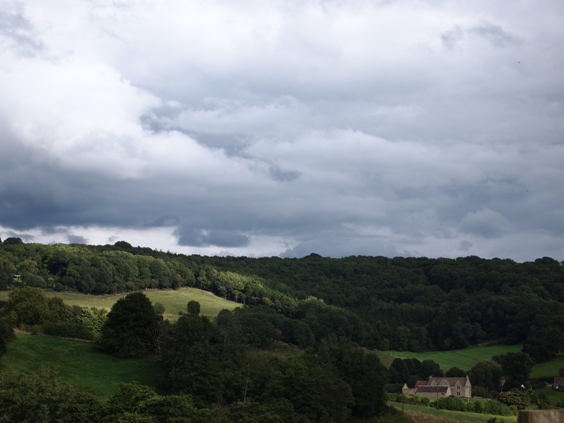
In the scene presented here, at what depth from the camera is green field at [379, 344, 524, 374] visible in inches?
5783

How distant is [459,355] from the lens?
515ft

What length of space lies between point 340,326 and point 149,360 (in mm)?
90006

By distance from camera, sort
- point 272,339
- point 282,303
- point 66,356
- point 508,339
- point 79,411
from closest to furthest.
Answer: point 79,411
point 66,356
point 272,339
point 508,339
point 282,303

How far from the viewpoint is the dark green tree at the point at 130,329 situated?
7894 centimetres

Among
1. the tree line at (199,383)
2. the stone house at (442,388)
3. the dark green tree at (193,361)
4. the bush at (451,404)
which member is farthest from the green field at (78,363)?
the stone house at (442,388)

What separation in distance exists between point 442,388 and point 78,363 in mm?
70952

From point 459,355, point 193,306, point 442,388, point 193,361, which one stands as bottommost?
point 442,388

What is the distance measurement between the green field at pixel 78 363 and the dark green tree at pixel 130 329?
4.12 ft

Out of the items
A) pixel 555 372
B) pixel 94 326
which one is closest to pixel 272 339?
pixel 94 326

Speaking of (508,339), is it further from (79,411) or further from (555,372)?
(79,411)

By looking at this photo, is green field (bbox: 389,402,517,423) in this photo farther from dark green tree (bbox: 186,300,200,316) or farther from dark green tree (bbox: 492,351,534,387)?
dark green tree (bbox: 186,300,200,316)

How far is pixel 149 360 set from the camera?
3100 inches

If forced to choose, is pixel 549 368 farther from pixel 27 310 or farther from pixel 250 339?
pixel 27 310

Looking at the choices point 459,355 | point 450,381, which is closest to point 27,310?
point 450,381
